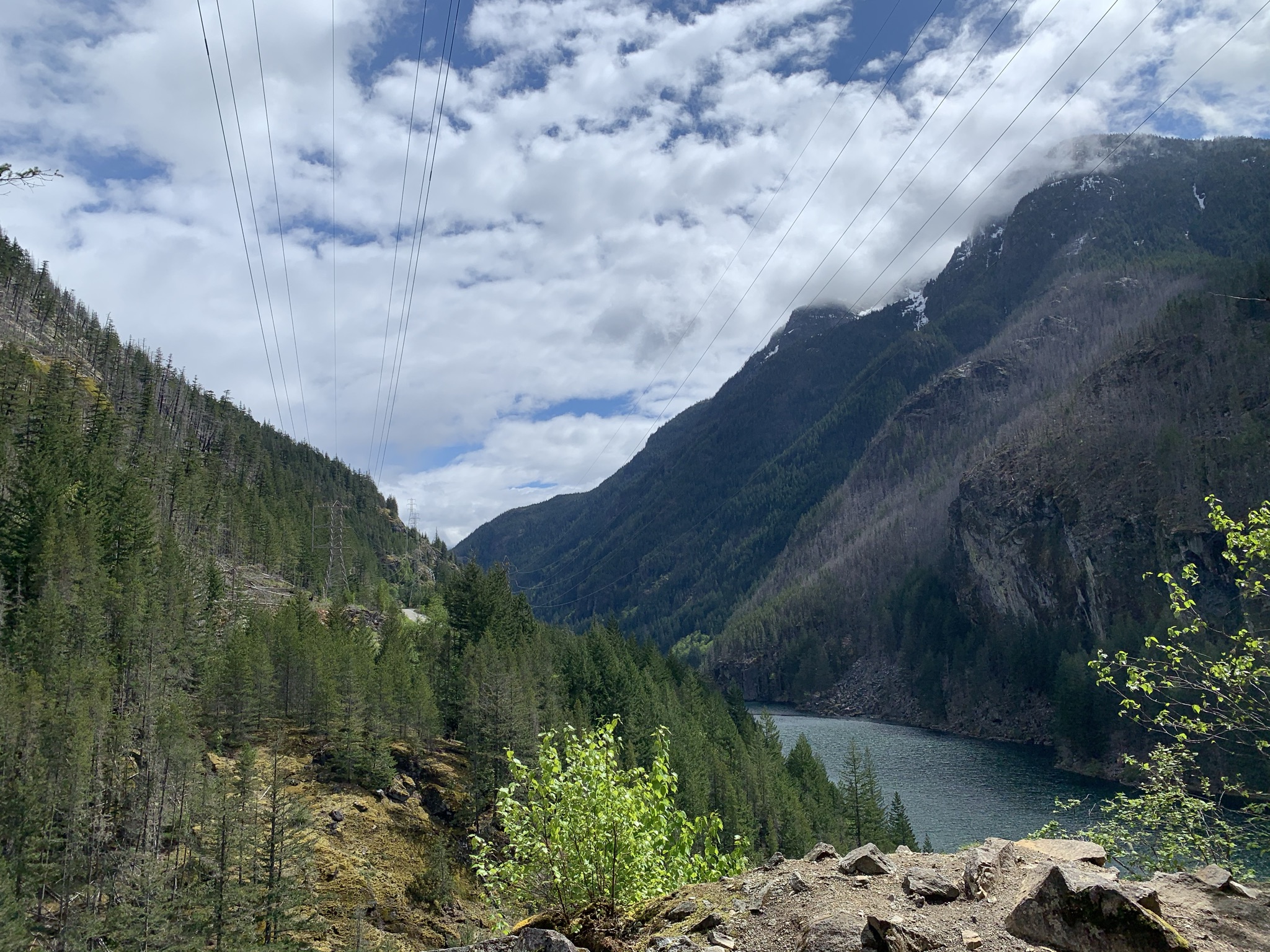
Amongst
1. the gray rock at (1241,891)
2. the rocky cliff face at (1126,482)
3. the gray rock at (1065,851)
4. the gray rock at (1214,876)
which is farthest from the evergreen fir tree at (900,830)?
the rocky cliff face at (1126,482)

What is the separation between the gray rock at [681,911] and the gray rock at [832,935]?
1.70 meters

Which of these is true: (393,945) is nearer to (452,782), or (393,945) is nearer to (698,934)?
(452,782)

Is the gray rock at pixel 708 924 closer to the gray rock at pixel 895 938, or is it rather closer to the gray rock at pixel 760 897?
the gray rock at pixel 760 897

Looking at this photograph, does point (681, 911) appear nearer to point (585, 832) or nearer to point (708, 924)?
point (708, 924)

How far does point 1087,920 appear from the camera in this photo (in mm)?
7883

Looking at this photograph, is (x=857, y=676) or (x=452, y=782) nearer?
(x=452, y=782)

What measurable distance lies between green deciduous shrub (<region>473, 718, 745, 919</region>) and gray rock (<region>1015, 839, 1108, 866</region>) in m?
5.06

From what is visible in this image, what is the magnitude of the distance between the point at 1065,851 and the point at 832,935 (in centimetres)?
527

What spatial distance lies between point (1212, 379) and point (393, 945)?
16518cm

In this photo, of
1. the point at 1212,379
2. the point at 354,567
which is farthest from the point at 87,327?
the point at 1212,379

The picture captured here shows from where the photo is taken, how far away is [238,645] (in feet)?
178

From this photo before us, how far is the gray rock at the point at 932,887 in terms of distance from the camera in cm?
925

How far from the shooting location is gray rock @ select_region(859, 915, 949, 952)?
24.7 feet

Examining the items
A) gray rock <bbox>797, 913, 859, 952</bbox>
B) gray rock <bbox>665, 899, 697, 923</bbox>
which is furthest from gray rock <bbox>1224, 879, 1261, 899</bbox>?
gray rock <bbox>665, 899, 697, 923</bbox>
